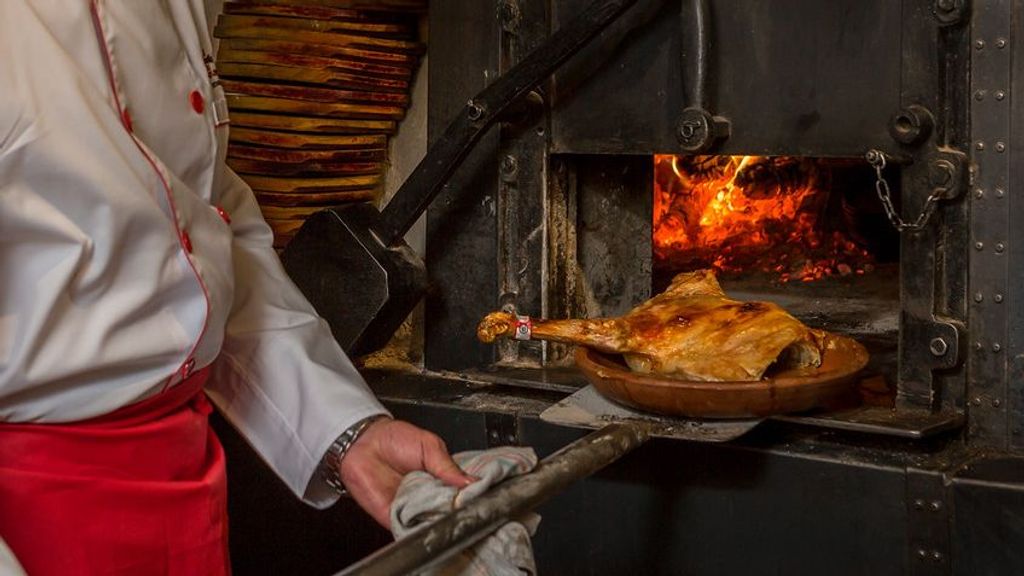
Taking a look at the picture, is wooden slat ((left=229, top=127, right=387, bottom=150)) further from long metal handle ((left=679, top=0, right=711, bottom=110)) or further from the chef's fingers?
the chef's fingers

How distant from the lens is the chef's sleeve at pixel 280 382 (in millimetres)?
2049

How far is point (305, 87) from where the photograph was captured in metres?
3.16

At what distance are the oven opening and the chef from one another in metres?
1.52

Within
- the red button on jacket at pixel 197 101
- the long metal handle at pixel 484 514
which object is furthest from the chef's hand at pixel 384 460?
the red button on jacket at pixel 197 101

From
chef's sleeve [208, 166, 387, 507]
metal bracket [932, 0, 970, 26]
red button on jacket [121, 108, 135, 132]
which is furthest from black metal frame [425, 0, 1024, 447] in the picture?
red button on jacket [121, 108, 135, 132]

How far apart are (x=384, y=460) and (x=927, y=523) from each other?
1.01 m

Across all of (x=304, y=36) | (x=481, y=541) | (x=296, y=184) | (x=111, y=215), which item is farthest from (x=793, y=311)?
(x=111, y=215)

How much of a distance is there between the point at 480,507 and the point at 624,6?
57.9 inches

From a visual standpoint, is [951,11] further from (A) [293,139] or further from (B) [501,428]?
(A) [293,139]

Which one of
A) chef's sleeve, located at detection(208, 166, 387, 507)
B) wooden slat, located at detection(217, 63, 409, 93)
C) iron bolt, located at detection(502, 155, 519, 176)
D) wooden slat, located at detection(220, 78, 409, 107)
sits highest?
wooden slat, located at detection(217, 63, 409, 93)

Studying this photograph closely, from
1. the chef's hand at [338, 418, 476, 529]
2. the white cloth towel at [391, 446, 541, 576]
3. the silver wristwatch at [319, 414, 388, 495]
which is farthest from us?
the silver wristwatch at [319, 414, 388, 495]

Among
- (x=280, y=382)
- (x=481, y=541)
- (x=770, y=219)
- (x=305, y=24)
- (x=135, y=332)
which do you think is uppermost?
(x=305, y=24)

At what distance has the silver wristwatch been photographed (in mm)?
2012

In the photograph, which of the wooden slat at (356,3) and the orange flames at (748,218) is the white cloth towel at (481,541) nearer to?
the wooden slat at (356,3)
